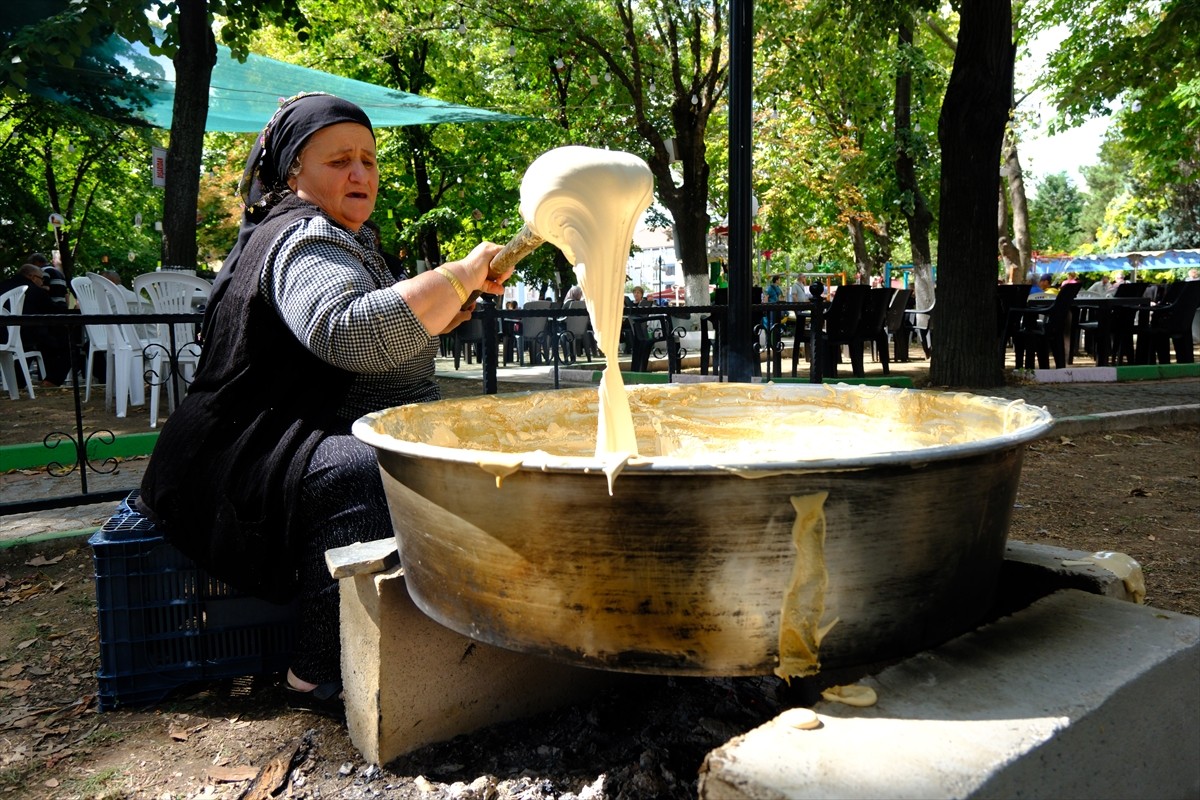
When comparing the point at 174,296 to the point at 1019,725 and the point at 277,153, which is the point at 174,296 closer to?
the point at 277,153

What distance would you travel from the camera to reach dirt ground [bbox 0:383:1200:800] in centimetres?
194

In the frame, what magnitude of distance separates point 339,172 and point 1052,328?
10668 millimetres

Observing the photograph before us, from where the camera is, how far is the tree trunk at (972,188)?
777 centimetres

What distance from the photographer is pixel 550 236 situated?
1862 millimetres

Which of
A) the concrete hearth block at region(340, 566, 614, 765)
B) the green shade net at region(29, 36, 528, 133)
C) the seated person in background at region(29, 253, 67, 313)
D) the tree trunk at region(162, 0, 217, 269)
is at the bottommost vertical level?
the concrete hearth block at region(340, 566, 614, 765)

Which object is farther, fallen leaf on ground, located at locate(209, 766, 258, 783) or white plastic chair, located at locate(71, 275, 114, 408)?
white plastic chair, located at locate(71, 275, 114, 408)

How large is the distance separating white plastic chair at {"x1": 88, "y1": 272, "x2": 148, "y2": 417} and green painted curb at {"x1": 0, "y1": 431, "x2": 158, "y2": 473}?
143 centimetres

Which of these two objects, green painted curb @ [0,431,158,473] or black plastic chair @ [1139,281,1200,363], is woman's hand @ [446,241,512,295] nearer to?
green painted curb @ [0,431,158,473]

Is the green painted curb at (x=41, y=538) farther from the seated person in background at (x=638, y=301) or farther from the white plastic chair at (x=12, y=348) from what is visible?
the seated person in background at (x=638, y=301)

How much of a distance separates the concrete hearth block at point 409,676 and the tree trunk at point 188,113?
7178 mm

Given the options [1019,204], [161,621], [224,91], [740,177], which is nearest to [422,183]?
[224,91]

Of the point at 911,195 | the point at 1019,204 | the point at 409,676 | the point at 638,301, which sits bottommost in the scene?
the point at 409,676

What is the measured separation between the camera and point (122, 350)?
308 inches

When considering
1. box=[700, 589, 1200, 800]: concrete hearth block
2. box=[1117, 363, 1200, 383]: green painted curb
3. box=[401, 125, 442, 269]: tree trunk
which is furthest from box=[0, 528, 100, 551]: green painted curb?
box=[401, 125, 442, 269]: tree trunk
